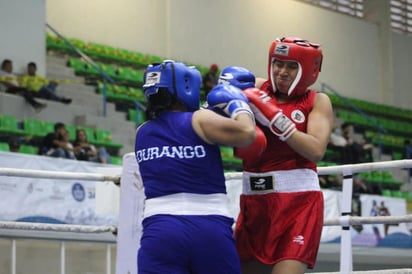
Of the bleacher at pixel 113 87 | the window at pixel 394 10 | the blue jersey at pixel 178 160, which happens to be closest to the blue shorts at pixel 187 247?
the blue jersey at pixel 178 160

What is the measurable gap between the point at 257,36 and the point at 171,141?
1294cm

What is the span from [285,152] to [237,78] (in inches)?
12.8

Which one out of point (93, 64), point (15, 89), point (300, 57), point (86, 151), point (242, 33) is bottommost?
point (86, 151)

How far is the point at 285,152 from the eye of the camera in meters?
3.04

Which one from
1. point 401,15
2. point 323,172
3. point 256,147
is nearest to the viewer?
point 256,147

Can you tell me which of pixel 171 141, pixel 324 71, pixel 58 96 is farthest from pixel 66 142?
pixel 324 71

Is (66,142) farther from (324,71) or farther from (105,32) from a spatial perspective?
(324,71)

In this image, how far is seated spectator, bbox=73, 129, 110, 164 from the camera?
957 centimetres

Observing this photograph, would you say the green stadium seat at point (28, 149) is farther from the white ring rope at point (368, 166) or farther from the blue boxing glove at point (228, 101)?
the blue boxing glove at point (228, 101)

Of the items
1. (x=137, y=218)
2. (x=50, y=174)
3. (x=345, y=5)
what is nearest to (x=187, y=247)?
(x=137, y=218)

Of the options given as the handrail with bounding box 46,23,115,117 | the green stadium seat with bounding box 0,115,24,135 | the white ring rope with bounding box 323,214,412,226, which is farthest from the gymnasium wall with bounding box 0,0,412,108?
the white ring rope with bounding box 323,214,412,226

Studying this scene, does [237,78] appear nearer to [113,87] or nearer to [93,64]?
[93,64]

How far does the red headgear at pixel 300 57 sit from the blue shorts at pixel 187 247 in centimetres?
66

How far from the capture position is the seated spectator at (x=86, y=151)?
31.4 feet
